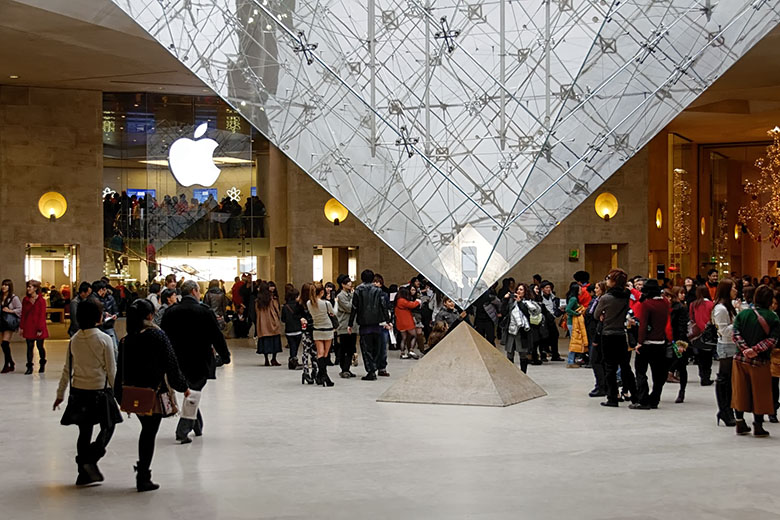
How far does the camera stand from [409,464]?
671 centimetres

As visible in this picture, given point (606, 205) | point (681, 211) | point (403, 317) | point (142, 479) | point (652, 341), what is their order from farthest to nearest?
point (681, 211) < point (606, 205) < point (403, 317) < point (652, 341) < point (142, 479)

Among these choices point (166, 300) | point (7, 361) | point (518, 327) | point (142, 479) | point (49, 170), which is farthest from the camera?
point (49, 170)

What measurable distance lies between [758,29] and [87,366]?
6.75 metres

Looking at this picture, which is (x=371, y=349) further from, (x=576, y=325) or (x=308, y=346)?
(x=576, y=325)

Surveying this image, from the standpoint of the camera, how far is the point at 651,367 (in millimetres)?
9328

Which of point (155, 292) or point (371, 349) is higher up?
point (155, 292)

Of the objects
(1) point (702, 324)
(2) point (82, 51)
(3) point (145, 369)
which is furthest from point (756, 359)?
(2) point (82, 51)

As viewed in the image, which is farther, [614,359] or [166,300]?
[166,300]

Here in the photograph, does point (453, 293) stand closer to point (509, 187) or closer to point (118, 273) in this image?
point (509, 187)

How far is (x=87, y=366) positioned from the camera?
6.05 m

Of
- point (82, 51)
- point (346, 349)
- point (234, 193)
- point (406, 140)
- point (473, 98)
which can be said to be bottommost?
point (346, 349)

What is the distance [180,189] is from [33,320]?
8.48 m

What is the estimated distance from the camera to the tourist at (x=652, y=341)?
923cm

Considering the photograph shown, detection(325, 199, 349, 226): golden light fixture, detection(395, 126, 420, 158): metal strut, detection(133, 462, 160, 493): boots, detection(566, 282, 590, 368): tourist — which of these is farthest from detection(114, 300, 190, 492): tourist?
detection(325, 199, 349, 226): golden light fixture
